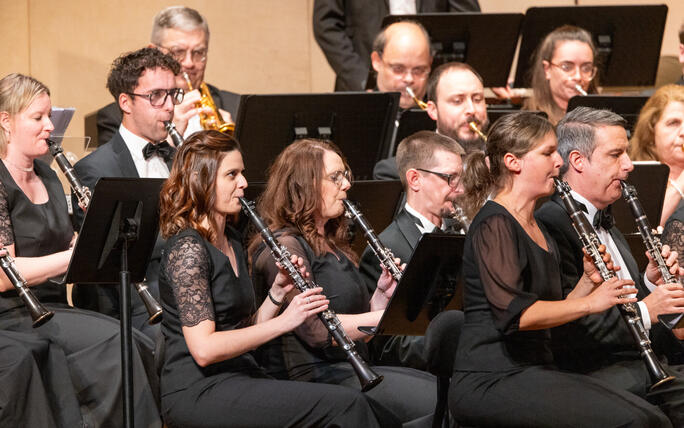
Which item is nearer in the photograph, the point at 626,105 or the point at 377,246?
the point at 377,246

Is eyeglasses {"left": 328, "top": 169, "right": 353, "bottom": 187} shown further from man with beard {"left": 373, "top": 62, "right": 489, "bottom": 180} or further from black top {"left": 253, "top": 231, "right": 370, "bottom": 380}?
man with beard {"left": 373, "top": 62, "right": 489, "bottom": 180}

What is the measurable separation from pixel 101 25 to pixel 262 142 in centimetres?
230

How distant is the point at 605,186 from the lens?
10.4ft

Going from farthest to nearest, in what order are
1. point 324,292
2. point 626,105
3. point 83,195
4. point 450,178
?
point 626,105 < point 450,178 < point 83,195 < point 324,292

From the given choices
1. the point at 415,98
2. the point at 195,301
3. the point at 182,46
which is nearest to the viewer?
the point at 195,301

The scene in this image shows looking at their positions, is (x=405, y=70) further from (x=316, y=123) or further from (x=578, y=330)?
(x=578, y=330)

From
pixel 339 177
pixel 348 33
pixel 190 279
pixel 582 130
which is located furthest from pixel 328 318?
pixel 348 33

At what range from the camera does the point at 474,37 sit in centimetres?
495

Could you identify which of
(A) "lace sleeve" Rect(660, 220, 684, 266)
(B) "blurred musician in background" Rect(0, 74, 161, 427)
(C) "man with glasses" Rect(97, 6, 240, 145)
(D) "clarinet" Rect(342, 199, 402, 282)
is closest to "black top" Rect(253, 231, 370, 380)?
(D) "clarinet" Rect(342, 199, 402, 282)

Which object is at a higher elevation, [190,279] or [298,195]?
[298,195]

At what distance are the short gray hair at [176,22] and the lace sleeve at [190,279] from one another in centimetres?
208

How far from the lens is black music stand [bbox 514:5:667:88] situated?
4.98 metres

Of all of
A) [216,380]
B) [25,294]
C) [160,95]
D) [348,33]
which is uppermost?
[348,33]

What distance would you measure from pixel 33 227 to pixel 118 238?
0.65 meters
